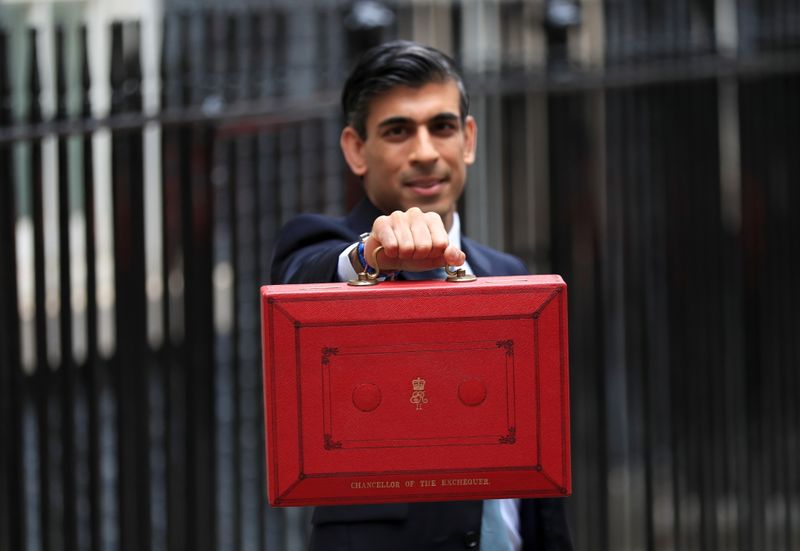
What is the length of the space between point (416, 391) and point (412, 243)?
0.97 ft

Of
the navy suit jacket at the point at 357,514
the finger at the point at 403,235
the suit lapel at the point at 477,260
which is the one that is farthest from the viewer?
the suit lapel at the point at 477,260

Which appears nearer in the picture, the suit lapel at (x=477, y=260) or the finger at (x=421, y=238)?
the finger at (x=421, y=238)

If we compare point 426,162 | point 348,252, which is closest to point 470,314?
point 348,252

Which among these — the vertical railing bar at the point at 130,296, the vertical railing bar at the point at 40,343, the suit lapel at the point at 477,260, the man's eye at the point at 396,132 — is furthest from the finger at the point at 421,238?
the vertical railing bar at the point at 40,343

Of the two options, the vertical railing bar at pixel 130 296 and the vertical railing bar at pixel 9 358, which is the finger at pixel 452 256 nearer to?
the vertical railing bar at pixel 130 296

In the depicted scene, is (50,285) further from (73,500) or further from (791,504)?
(791,504)

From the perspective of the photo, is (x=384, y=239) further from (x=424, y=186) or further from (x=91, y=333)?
(x=91, y=333)

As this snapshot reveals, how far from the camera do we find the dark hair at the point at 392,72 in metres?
2.97

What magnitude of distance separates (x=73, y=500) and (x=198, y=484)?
450 millimetres

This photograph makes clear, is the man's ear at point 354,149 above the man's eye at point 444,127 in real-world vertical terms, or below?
below

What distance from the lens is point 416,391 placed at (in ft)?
8.34

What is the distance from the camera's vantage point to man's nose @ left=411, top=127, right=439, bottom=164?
2922 millimetres

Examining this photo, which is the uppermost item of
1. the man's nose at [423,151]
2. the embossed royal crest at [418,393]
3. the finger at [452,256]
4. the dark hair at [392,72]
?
the dark hair at [392,72]

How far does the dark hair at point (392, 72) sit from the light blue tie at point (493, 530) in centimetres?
86
